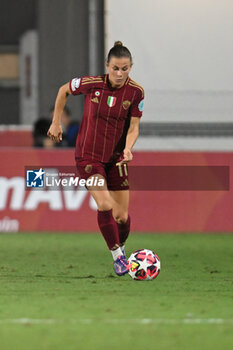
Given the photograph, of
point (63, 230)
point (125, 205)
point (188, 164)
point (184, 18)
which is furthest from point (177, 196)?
point (125, 205)

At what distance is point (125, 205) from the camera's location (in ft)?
29.3

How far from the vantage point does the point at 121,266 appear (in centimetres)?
840

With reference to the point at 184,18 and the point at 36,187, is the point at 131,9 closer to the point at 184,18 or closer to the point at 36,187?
the point at 184,18

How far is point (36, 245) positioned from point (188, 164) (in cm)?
306

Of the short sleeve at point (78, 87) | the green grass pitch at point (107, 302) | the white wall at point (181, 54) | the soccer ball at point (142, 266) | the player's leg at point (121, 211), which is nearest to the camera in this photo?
the green grass pitch at point (107, 302)

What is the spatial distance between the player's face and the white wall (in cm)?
785

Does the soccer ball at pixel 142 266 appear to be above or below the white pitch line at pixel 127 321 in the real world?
below

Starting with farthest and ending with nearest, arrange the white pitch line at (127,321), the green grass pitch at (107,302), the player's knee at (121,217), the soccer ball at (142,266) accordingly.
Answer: the player's knee at (121,217)
the soccer ball at (142,266)
the white pitch line at (127,321)
the green grass pitch at (107,302)

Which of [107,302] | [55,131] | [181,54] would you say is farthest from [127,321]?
[181,54]

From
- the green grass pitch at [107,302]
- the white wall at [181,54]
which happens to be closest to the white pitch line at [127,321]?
the green grass pitch at [107,302]

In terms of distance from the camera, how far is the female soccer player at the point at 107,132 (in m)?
8.45

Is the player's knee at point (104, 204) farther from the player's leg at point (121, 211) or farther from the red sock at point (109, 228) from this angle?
the player's leg at point (121, 211)

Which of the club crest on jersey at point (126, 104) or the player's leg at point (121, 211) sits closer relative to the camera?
the club crest on jersey at point (126, 104)

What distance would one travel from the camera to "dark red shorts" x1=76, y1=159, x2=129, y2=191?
855 cm
